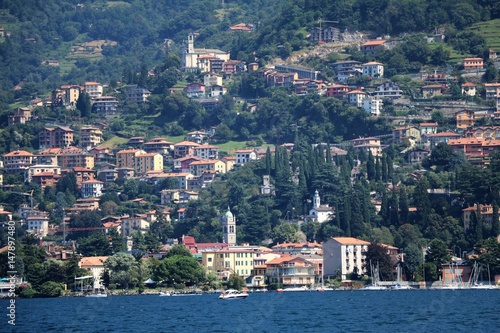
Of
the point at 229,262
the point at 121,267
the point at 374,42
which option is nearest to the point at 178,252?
the point at 121,267

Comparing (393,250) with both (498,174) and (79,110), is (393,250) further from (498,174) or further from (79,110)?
(79,110)

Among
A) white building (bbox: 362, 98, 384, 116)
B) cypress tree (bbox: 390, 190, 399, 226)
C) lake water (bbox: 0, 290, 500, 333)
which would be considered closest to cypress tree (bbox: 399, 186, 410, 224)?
cypress tree (bbox: 390, 190, 399, 226)

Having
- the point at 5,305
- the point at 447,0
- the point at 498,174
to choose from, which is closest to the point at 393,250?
the point at 498,174

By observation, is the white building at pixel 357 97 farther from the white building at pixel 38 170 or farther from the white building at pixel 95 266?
the white building at pixel 95 266

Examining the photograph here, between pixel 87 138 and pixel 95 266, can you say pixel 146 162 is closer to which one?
pixel 87 138

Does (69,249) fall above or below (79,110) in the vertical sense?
below
